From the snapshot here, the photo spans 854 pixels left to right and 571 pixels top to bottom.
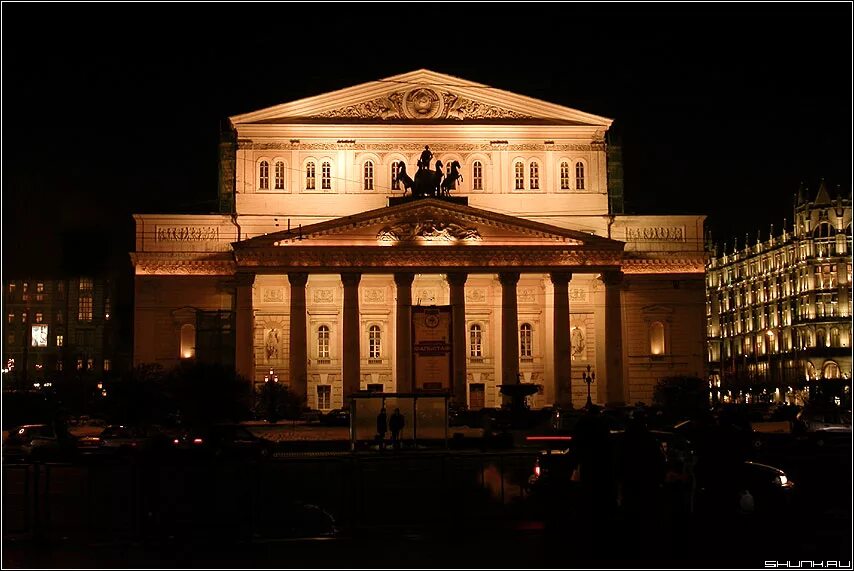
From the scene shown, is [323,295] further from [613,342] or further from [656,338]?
[656,338]

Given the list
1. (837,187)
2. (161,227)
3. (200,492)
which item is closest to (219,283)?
(161,227)

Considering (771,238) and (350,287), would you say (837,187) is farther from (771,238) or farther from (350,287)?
(350,287)

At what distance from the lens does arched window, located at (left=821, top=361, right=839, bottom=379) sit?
121 metres

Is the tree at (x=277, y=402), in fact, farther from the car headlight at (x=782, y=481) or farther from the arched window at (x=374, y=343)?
the car headlight at (x=782, y=481)

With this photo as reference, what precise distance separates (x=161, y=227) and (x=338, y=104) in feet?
48.6

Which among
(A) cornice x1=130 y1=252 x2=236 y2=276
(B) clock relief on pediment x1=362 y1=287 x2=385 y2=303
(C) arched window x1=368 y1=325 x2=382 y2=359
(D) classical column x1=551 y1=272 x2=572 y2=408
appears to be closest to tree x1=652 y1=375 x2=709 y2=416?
(D) classical column x1=551 y1=272 x2=572 y2=408

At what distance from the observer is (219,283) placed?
81125 millimetres

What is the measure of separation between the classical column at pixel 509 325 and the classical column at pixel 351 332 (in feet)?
30.8

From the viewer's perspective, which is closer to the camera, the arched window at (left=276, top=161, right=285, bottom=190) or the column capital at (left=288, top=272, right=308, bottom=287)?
the column capital at (left=288, top=272, right=308, bottom=287)

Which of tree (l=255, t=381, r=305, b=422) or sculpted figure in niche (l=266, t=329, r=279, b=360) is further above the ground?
sculpted figure in niche (l=266, t=329, r=279, b=360)

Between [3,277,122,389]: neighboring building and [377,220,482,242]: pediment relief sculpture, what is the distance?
57.0 meters

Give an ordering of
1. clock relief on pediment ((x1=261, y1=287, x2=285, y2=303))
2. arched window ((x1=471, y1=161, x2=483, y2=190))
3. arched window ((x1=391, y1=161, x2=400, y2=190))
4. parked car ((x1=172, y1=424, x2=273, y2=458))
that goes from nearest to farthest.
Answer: parked car ((x1=172, y1=424, x2=273, y2=458))
clock relief on pediment ((x1=261, y1=287, x2=285, y2=303))
arched window ((x1=391, y1=161, x2=400, y2=190))
arched window ((x1=471, y1=161, x2=483, y2=190))

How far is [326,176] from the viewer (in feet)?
277

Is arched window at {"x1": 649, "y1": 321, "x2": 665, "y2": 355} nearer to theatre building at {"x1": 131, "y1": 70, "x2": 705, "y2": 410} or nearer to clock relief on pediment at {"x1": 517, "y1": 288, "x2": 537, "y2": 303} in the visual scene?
theatre building at {"x1": 131, "y1": 70, "x2": 705, "y2": 410}
